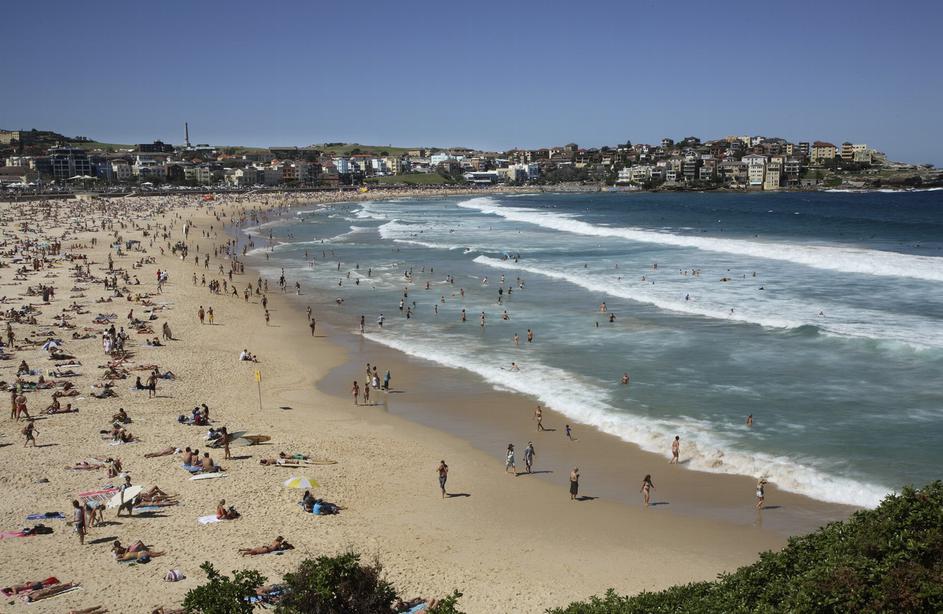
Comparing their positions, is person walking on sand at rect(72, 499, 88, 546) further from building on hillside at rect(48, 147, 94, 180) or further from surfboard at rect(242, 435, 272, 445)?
building on hillside at rect(48, 147, 94, 180)

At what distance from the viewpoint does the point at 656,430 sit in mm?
17609

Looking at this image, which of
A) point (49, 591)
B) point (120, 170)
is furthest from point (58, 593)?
point (120, 170)

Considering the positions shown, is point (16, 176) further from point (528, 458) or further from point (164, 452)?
point (528, 458)

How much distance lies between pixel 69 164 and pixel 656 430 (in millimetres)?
164215

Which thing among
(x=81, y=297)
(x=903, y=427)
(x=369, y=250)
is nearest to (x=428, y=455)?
(x=903, y=427)

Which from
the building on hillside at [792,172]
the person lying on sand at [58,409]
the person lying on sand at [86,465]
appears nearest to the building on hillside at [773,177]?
the building on hillside at [792,172]

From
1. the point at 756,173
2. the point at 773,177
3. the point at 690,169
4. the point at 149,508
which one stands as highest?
the point at 690,169

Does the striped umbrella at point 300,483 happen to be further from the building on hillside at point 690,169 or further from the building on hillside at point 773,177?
the building on hillside at point 690,169

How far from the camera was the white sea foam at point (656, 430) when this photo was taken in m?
14.4

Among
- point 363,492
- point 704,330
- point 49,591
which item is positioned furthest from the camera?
point 704,330

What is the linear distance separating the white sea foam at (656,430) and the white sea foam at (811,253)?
27.9 meters

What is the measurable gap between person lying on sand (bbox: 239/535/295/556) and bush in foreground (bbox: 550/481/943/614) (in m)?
5.90

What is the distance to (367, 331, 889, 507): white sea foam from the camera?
47.3 feet

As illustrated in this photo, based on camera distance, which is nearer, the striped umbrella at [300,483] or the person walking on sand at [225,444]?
the striped umbrella at [300,483]
